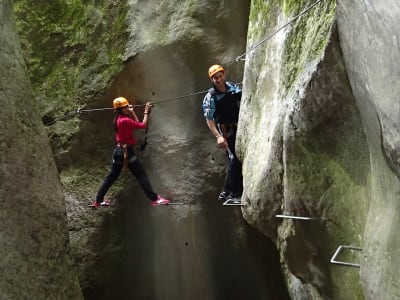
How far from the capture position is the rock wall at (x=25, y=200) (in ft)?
18.6

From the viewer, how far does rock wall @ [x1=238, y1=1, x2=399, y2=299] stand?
2.94m

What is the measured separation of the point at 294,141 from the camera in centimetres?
427

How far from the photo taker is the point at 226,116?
6.82 metres

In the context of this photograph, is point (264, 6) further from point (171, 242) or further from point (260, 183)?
point (171, 242)

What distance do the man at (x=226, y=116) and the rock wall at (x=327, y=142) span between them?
0.54 metres

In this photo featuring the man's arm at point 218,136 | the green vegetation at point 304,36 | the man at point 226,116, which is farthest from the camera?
the man at point 226,116

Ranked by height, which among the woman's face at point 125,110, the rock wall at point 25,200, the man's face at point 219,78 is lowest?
the rock wall at point 25,200

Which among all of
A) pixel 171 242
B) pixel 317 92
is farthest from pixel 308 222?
pixel 171 242

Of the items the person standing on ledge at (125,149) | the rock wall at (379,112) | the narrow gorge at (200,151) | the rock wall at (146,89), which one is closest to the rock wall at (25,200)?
the narrow gorge at (200,151)

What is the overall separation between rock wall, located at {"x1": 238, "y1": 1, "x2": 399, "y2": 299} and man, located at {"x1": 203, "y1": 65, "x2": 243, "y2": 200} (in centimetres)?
54

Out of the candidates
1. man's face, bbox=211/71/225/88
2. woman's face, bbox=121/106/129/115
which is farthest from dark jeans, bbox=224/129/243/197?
woman's face, bbox=121/106/129/115

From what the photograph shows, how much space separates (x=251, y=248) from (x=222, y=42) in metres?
3.42

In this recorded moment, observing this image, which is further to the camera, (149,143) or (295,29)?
(149,143)

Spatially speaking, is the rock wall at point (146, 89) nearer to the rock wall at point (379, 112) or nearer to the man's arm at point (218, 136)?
the man's arm at point (218, 136)
